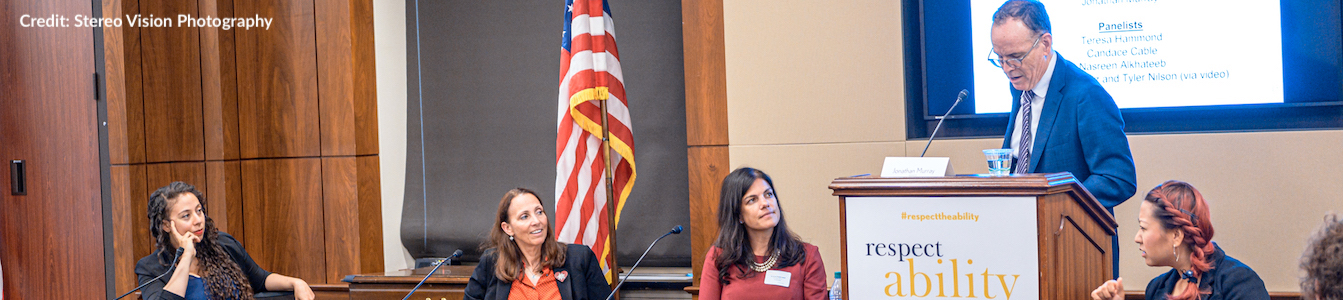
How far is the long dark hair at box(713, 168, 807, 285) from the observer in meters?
2.71

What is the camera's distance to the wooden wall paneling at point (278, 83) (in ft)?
15.0

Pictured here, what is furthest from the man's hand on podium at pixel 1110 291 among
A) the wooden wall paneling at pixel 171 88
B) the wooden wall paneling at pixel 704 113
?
the wooden wall paneling at pixel 171 88

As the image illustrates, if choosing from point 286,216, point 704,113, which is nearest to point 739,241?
point 704,113

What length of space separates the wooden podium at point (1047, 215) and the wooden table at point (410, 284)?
2.47m

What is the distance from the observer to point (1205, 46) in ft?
10.9

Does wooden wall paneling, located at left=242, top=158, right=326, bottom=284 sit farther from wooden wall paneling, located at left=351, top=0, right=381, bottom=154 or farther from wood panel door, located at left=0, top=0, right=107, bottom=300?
wood panel door, located at left=0, top=0, right=107, bottom=300

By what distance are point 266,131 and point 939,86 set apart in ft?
10.7

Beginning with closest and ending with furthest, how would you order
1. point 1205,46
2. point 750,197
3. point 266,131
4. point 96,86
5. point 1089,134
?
point 1089,134 → point 750,197 → point 1205,46 → point 96,86 → point 266,131

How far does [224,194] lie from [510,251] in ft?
7.53

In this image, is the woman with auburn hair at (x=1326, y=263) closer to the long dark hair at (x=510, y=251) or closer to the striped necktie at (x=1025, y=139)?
the striped necktie at (x=1025, y=139)

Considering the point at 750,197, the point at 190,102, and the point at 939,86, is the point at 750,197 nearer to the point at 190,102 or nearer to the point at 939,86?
the point at 939,86

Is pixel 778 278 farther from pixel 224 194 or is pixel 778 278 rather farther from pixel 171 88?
pixel 171 88

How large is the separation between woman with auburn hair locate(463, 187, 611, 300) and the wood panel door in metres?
2.48

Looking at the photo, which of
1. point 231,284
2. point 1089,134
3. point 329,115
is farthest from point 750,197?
point 329,115
